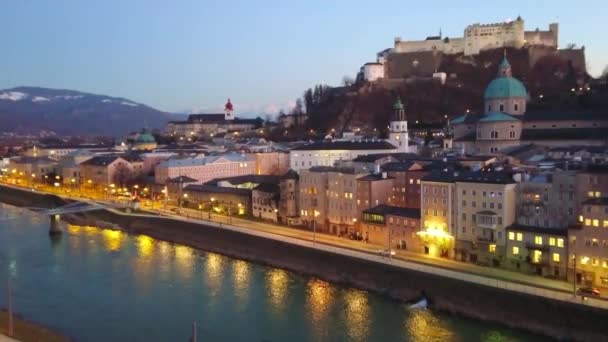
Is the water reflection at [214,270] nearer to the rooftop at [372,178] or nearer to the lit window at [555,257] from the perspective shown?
the rooftop at [372,178]

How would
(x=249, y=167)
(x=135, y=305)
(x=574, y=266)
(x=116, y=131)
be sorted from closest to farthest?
1. (x=574, y=266)
2. (x=135, y=305)
3. (x=249, y=167)
4. (x=116, y=131)

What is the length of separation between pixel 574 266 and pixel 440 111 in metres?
31.2

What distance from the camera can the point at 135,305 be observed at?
53.0ft

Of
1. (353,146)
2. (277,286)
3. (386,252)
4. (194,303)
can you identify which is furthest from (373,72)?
(194,303)

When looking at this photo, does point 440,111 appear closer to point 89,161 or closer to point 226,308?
point 89,161

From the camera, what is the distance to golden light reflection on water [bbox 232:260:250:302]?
16.9 metres

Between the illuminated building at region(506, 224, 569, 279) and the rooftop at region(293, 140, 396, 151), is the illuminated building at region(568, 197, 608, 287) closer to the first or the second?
the illuminated building at region(506, 224, 569, 279)

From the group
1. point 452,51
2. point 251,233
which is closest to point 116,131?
point 452,51

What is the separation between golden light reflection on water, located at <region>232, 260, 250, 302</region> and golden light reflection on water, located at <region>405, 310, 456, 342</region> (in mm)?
4374

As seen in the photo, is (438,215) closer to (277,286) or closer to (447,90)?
(277,286)

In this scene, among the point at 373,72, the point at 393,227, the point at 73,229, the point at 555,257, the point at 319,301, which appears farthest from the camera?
the point at 373,72

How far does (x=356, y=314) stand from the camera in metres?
15.3

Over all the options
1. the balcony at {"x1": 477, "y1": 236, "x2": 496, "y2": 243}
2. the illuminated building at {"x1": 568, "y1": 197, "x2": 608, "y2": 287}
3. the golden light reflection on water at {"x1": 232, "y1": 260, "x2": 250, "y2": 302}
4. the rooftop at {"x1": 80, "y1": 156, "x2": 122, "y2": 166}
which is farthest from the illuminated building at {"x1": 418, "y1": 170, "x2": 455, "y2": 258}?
the rooftop at {"x1": 80, "y1": 156, "x2": 122, "y2": 166}

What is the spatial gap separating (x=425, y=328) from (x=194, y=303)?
230 inches
